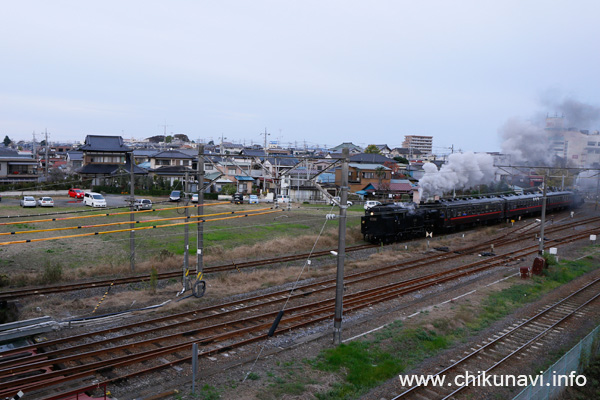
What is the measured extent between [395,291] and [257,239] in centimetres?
1237

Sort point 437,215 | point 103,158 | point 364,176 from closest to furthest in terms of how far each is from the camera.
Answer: point 437,215, point 103,158, point 364,176

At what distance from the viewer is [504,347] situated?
1173cm

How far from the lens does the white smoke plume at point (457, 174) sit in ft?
101

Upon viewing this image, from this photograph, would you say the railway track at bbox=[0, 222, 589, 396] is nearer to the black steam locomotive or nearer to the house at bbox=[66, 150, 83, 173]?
the black steam locomotive

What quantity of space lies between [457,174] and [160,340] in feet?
87.3

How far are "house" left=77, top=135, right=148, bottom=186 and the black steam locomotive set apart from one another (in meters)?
29.8

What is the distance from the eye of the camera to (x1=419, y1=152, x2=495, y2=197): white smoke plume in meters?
30.9

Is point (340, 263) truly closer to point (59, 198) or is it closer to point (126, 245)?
point (126, 245)

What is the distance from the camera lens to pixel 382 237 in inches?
1037

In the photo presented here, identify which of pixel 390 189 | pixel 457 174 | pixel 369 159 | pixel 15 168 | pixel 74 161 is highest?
pixel 369 159

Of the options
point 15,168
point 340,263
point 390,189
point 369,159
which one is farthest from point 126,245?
point 369,159

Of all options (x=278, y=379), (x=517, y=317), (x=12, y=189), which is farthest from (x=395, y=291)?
(x=12, y=189)

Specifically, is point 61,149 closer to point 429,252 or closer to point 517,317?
point 429,252

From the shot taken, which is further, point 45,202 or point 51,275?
point 45,202
